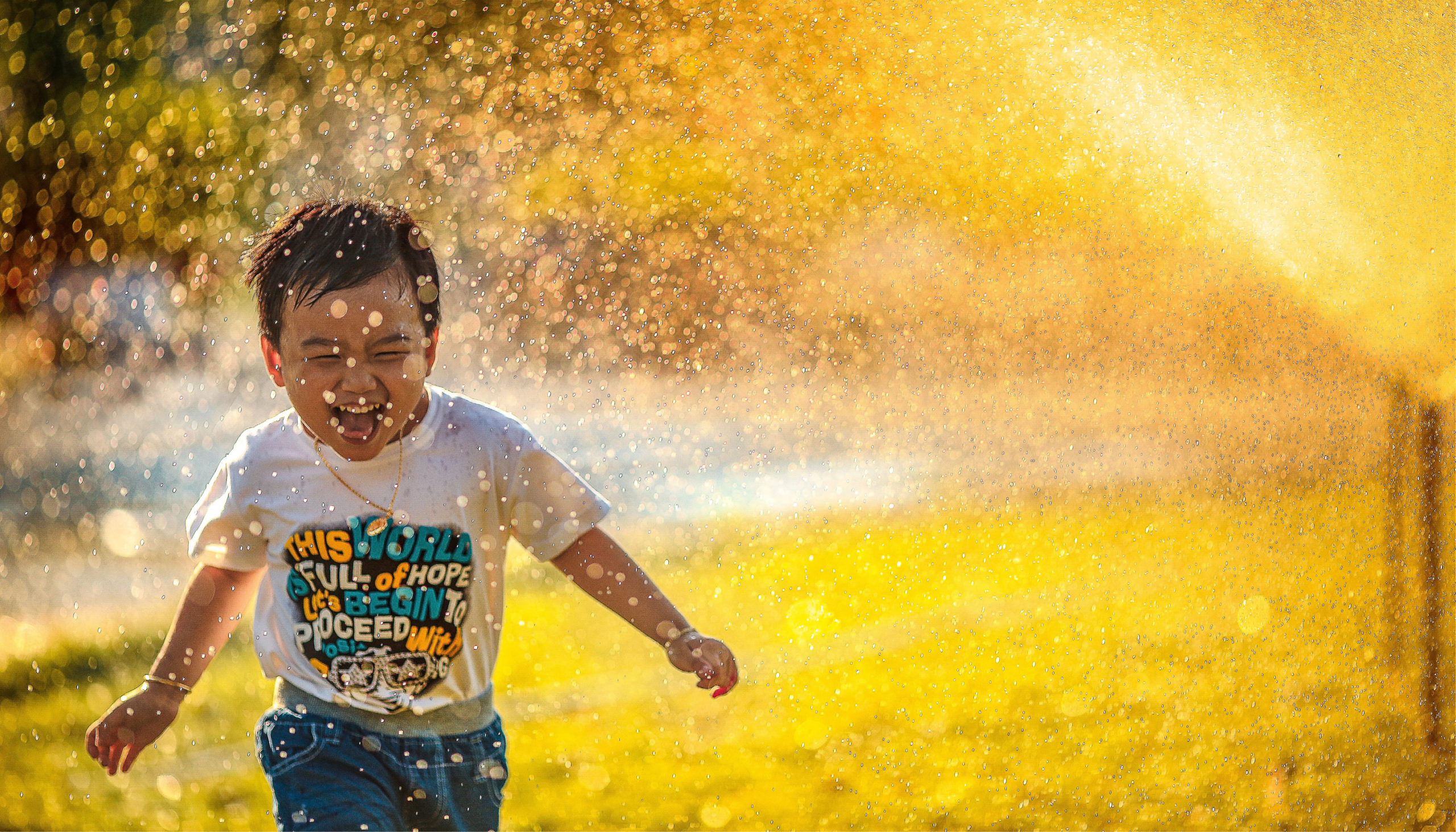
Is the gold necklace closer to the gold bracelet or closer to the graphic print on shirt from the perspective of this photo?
the graphic print on shirt

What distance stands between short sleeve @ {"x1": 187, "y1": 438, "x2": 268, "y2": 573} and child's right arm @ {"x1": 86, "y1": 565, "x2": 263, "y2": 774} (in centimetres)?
3

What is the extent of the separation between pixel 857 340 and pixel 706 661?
2.08m

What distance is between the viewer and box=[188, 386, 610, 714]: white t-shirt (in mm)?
1551

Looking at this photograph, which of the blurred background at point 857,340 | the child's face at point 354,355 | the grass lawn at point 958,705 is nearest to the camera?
the child's face at point 354,355

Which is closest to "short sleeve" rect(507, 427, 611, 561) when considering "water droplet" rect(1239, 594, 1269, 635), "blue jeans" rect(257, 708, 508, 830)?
"blue jeans" rect(257, 708, 508, 830)

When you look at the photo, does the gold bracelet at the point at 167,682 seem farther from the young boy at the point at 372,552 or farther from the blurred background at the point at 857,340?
the blurred background at the point at 857,340

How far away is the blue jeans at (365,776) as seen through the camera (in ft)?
5.08

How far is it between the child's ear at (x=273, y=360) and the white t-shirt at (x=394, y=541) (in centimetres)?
8

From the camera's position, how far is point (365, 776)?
1.56 m

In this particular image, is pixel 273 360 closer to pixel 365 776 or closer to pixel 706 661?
pixel 365 776

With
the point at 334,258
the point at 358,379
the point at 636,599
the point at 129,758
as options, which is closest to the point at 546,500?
the point at 636,599

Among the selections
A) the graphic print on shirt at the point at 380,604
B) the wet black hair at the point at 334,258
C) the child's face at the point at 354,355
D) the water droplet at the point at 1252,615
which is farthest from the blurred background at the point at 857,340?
the graphic print on shirt at the point at 380,604

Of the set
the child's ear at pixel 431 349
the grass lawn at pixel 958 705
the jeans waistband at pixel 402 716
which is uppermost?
the child's ear at pixel 431 349

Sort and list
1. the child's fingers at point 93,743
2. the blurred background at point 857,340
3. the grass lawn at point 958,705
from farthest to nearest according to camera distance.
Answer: the blurred background at point 857,340 < the grass lawn at point 958,705 < the child's fingers at point 93,743
